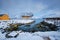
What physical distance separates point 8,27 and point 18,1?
50 centimetres

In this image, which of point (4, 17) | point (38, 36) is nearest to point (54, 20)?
point (38, 36)

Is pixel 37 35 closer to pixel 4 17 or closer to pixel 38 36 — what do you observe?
pixel 38 36

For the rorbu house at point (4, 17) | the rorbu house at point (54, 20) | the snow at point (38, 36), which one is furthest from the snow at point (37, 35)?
the rorbu house at point (4, 17)

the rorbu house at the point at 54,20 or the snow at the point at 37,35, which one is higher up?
the rorbu house at the point at 54,20

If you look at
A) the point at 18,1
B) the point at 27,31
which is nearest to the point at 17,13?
the point at 18,1

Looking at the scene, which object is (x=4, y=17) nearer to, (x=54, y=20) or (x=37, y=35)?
(x=37, y=35)

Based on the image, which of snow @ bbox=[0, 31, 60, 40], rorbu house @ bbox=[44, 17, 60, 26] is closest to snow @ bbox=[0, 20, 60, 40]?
snow @ bbox=[0, 31, 60, 40]

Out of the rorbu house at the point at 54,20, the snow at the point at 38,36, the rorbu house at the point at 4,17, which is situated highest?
the rorbu house at the point at 4,17

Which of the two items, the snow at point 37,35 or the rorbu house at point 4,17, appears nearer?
the snow at point 37,35

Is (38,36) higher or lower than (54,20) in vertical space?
lower

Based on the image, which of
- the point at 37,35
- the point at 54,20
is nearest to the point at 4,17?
the point at 37,35

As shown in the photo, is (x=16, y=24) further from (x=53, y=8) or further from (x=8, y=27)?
(x=53, y=8)

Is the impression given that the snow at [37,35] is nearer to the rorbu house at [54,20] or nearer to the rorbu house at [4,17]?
the rorbu house at [54,20]

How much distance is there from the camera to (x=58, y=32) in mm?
1722
